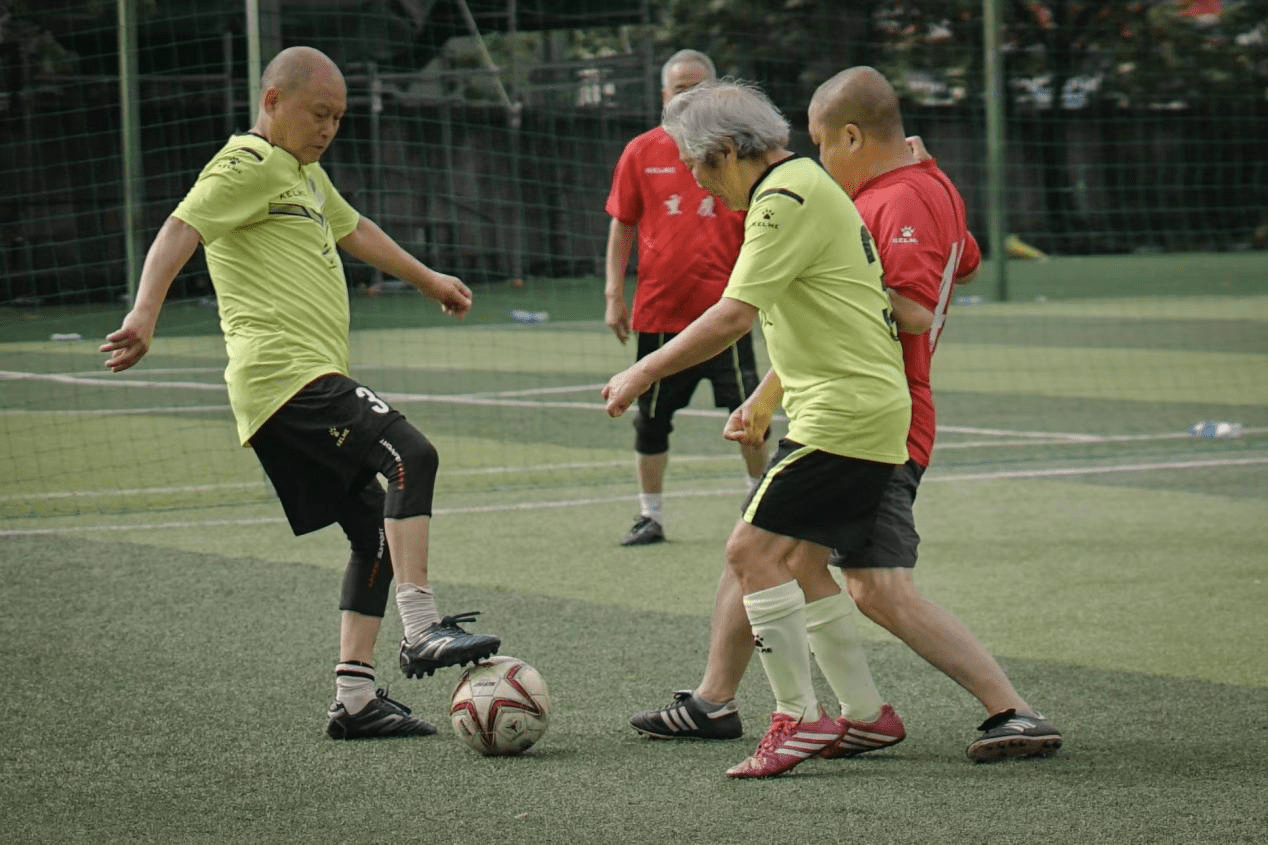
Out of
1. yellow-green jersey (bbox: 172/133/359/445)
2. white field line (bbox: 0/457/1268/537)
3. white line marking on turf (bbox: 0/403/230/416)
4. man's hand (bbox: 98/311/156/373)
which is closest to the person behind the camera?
man's hand (bbox: 98/311/156/373)

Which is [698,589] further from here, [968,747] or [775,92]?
[775,92]

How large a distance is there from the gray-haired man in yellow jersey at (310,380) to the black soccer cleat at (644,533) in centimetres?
302

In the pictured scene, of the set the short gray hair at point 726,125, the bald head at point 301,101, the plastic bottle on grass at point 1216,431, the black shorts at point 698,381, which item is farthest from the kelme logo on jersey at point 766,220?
the plastic bottle on grass at point 1216,431

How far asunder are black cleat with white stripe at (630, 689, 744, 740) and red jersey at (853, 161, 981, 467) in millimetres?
924

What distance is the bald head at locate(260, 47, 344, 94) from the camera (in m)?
Answer: 4.91

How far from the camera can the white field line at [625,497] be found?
28.3ft

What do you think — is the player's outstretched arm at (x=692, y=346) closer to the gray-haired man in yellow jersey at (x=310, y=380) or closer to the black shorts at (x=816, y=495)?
the black shorts at (x=816, y=495)

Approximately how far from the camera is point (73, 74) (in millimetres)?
18281

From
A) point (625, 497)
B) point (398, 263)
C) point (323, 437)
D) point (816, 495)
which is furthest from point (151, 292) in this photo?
point (625, 497)

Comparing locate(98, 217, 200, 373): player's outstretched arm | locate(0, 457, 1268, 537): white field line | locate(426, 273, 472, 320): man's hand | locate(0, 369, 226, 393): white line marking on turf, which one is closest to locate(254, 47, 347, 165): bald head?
locate(98, 217, 200, 373): player's outstretched arm

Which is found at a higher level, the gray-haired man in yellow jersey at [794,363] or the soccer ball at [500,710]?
the gray-haired man in yellow jersey at [794,363]

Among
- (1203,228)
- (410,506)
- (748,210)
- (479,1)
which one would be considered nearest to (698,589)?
(410,506)

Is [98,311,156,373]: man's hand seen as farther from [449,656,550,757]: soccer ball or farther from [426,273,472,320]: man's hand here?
[449,656,550,757]: soccer ball

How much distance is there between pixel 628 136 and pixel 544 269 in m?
3.48
